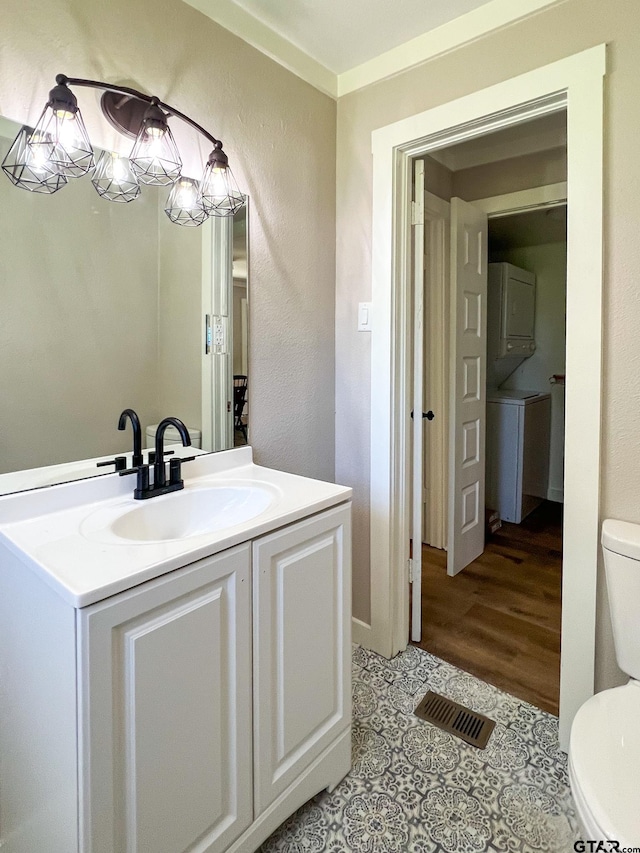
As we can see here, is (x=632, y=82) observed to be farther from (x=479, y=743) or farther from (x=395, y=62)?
(x=479, y=743)

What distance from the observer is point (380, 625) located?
1909 mm

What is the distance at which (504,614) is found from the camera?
2.24m

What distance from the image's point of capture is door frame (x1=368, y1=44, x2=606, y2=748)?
1330 millimetres

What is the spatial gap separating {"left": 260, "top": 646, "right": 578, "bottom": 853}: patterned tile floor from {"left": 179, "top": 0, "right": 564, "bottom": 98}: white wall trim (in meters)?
2.25

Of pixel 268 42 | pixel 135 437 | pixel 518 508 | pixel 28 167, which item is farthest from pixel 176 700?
pixel 518 508

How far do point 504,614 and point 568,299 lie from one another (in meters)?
1.55

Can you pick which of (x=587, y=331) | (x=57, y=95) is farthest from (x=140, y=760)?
(x=587, y=331)

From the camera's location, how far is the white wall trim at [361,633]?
196cm

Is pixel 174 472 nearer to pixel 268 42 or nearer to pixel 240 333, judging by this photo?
pixel 240 333

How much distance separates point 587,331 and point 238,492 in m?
1.11

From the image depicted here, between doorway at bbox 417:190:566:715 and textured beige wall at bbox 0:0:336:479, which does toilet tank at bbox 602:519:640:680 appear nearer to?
doorway at bbox 417:190:566:715

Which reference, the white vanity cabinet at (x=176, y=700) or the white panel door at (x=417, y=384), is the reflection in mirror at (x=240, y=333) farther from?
the white panel door at (x=417, y=384)

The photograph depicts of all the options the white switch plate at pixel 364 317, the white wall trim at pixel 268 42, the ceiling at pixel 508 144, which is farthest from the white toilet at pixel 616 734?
the ceiling at pixel 508 144

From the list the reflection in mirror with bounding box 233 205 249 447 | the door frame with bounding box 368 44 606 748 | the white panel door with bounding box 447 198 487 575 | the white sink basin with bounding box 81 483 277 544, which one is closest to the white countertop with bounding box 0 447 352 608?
the white sink basin with bounding box 81 483 277 544
